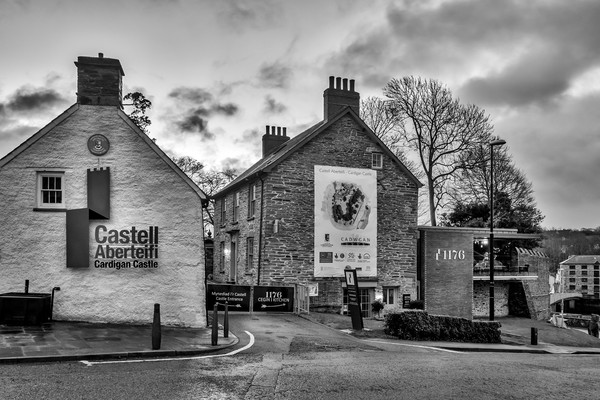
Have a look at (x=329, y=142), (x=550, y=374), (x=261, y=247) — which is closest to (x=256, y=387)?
(x=550, y=374)

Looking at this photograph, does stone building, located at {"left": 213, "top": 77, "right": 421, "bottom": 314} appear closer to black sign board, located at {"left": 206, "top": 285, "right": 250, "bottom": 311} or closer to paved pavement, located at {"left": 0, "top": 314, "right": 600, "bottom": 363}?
black sign board, located at {"left": 206, "top": 285, "right": 250, "bottom": 311}

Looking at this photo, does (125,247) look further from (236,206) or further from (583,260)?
(583,260)

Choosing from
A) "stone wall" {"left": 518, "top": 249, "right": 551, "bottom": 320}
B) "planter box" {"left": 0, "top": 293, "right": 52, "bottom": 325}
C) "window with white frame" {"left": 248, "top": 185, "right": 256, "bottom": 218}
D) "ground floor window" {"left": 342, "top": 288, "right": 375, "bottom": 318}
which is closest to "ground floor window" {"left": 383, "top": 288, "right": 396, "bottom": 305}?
"ground floor window" {"left": 342, "top": 288, "right": 375, "bottom": 318}

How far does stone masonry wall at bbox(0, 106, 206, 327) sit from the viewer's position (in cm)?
1578

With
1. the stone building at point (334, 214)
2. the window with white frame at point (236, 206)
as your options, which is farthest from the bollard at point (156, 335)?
the window with white frame at point (236, 206)

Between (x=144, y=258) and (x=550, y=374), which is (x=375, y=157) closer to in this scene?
(x=144, y=258)

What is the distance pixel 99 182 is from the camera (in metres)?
16.5

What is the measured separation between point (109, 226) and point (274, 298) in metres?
8.88

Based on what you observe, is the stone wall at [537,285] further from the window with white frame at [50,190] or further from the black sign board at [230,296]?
the window with white frame at [50,190]

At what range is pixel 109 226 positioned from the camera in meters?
16.6

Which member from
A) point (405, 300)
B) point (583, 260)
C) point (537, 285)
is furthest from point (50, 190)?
point (583, 260)

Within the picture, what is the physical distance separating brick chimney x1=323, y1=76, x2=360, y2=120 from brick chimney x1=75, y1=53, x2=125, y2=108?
14.8 metres

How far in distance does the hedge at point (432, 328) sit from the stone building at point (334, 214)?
27.0ft

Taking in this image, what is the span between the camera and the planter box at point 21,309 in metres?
14.4
